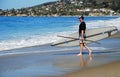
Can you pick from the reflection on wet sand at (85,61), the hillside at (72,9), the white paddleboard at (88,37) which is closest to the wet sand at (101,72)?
the reflection on wet sand at (85,61)

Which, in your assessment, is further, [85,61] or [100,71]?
[85,61]

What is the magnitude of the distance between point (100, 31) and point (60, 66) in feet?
16.0

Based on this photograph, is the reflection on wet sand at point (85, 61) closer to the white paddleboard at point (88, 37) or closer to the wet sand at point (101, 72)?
the wet sand at point (101, 72)

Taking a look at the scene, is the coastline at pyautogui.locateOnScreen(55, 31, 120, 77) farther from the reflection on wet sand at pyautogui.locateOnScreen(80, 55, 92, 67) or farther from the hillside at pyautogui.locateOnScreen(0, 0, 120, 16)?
the hillside at pyautogui.locateOnScreen(0, 0, 120, 16)

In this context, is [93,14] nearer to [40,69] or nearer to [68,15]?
[68,15]

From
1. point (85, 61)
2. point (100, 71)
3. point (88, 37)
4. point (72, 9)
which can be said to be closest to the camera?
point (100, 71)

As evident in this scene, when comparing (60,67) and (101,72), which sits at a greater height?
(101,72)

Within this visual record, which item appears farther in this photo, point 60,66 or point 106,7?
point 106,7

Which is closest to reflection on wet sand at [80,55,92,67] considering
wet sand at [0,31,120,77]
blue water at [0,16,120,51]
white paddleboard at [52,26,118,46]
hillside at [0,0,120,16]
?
wet sand at [0,31,120,77]

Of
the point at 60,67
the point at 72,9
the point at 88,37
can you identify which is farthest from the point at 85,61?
the point at 72,9

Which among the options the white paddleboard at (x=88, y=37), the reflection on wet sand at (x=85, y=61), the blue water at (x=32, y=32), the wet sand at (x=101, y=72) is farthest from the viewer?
the blue water at (x=32, y=32)

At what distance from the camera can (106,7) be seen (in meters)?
132

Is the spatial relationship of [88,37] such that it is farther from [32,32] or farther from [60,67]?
[32,32]

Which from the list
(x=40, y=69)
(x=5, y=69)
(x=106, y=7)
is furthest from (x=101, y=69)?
(x=106, y=7)
